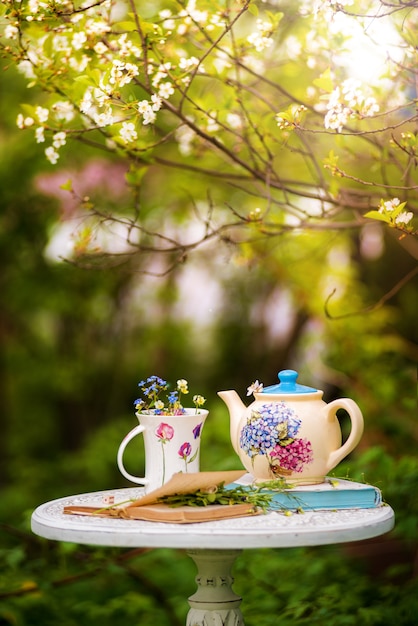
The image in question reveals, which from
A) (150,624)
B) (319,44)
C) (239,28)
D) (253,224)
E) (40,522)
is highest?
(239,28)

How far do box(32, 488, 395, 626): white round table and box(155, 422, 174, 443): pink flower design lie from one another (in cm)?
21

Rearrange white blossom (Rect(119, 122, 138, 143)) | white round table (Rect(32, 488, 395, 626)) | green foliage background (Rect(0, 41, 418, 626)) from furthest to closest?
green foliage background (Rect(0, 41, 418, 626))
white blossom (Rect(119, 122, 138, 143))
white round table (Rect(32, 488, 395, 626))

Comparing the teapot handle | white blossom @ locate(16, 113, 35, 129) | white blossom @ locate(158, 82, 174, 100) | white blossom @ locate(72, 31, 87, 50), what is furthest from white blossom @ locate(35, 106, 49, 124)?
the teapot handle

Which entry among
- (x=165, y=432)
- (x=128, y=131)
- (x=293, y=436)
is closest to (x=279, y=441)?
(x=293, y=436)

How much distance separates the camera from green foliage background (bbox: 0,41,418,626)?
11.1 feet

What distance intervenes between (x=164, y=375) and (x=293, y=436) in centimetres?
499

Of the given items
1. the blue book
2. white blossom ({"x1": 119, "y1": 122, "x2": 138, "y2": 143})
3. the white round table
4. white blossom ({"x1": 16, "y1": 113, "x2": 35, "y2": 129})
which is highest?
white blossom ({"x1": 16, "y1": 113, "x2": 35, "y2": 129})

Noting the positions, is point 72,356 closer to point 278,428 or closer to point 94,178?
point 94,178

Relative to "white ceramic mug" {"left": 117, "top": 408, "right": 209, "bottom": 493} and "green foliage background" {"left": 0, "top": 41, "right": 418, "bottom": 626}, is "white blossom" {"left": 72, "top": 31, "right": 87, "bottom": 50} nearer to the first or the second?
"green foliage background" {"left": 0, "top": 41, "right": 418, "bottom": 626}

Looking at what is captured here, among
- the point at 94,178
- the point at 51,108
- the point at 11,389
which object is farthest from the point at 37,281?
the point at 51,108

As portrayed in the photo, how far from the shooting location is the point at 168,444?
2135 mm

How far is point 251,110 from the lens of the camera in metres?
3.20

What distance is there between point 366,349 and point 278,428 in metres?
2.88

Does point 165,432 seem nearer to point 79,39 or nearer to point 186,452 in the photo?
point 186,452
